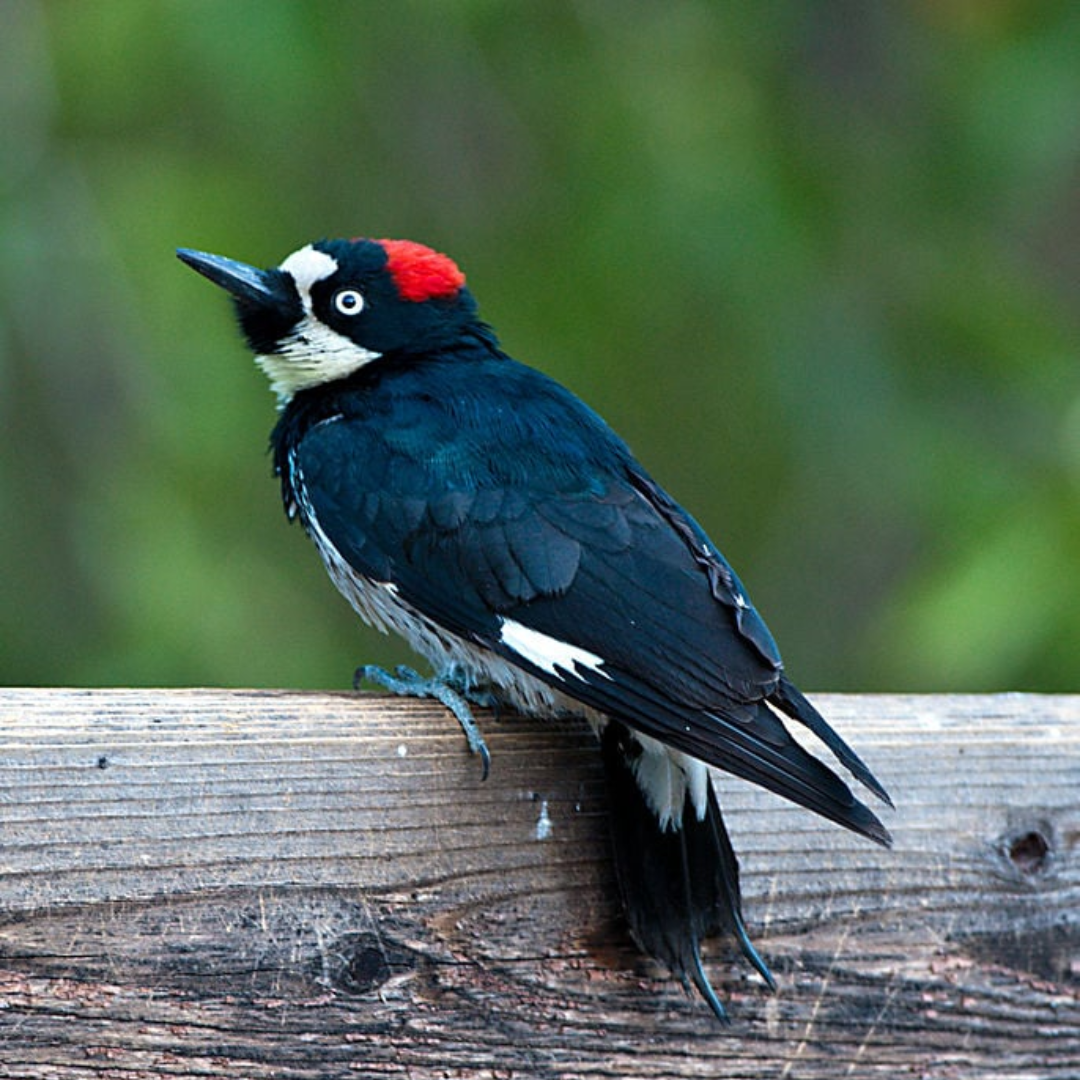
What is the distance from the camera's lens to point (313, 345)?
8.30ft

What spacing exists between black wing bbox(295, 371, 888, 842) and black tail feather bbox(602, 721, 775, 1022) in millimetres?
106

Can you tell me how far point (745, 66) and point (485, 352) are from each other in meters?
1.36

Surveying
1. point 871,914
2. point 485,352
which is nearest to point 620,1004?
point 871,914

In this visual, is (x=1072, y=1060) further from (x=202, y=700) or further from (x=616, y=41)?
(x=616, y=41)

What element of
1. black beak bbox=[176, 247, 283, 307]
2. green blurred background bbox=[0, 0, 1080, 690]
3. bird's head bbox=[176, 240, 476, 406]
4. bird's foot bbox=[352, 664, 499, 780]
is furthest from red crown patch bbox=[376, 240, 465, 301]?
green blurred background bbox=[0, 0, 1080, 690]

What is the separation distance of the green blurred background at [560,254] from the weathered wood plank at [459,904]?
936 millimetres

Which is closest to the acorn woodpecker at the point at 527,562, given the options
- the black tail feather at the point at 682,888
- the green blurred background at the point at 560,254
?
the black tail feather at the point at 682,888

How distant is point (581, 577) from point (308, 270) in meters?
0.81

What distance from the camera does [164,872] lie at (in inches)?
62.2

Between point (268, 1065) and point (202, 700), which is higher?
point (202, 700)

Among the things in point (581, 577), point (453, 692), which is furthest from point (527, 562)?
point (453, 692)

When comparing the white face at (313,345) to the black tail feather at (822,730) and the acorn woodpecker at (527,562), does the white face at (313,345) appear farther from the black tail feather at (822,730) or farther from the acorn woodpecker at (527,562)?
the black tail feather at (822,730)

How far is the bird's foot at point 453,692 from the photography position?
1.81 metres

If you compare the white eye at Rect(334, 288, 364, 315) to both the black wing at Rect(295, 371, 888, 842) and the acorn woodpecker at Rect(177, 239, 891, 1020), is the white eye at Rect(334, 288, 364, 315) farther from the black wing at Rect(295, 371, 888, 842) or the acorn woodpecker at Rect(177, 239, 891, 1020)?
the black wing at Rect(295, 371, 888, 842)
